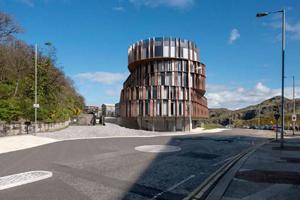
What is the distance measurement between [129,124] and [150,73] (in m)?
10.9

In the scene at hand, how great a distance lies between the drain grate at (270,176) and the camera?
8570 millimetres

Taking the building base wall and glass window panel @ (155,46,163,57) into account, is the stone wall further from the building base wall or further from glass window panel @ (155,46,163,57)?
glass window panel @ (155,46,163,57)

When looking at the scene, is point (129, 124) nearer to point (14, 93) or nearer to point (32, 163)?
point (14, 93)

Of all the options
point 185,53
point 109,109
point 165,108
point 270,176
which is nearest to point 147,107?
point 165,108

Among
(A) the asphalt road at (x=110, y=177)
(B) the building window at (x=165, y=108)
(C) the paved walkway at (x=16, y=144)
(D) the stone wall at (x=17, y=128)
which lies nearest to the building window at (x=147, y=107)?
(B) the building window at (x=165, y=108)

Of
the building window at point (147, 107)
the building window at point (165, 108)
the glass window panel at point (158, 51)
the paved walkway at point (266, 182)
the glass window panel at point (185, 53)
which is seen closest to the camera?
the paved walkway at point (266, 182)

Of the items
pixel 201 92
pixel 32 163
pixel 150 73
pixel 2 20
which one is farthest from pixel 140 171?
pixel 201 92

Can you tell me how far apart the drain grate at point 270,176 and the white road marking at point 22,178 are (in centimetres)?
690

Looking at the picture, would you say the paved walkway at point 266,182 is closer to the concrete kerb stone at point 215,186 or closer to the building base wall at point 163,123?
the concrete kerb stone at point 215,186

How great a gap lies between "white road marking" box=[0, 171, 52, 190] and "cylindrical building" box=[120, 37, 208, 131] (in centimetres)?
3516

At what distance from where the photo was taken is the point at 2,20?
3525cm

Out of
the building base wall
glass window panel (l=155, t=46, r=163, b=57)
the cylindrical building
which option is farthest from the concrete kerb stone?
glass window panel (l=155, t=46, r=163, b=57)

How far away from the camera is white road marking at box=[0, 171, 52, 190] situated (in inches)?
314

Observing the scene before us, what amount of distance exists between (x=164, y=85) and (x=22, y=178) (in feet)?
123
